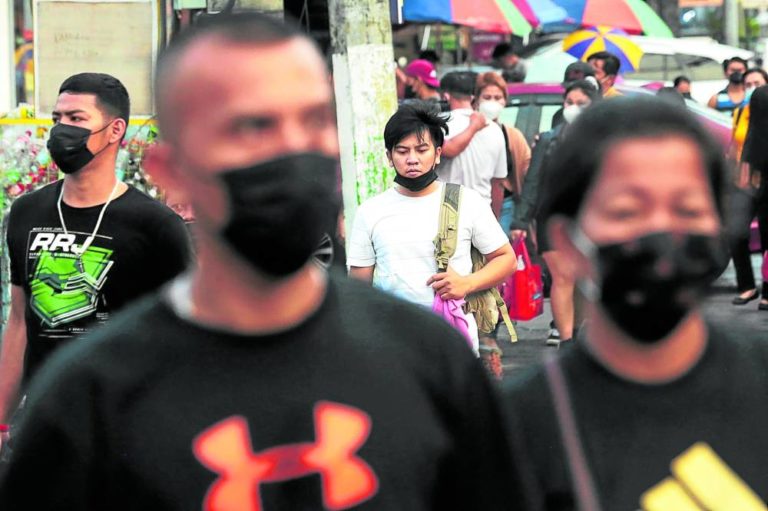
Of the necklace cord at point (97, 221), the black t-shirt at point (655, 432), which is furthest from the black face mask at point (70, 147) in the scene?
the black t-shirt at point (655, 432)

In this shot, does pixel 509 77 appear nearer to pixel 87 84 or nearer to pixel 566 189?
pixel 87 84

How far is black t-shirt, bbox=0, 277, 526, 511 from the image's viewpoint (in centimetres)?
231

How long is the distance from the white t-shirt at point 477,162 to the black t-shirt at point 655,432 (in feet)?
25.3

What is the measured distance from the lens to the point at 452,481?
7.91ft

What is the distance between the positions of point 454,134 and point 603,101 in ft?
25.3

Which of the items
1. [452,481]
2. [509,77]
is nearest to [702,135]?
[452,481]

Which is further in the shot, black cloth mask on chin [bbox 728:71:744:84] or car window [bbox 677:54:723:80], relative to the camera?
car window [bbox 677:54:723:80]

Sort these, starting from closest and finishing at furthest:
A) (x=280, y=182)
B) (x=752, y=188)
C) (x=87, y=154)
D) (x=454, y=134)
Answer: (x=280, y=182) → (x=87, y=154) → (x=454, y=134) → (x=752, y=188)

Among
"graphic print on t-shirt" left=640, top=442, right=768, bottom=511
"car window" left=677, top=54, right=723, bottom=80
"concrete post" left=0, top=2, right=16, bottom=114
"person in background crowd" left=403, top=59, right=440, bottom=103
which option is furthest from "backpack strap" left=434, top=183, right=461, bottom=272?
"car window" left=677, top=54, right=723, bottom=80

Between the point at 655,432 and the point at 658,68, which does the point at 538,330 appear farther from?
the point at 658,68

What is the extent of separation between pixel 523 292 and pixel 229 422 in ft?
26.8

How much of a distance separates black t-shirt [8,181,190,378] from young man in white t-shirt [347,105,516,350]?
1877mm

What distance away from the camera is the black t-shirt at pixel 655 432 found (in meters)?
2.64

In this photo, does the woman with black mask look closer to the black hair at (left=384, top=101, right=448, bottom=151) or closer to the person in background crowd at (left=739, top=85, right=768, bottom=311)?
the person in background crowd at (left=739, top=85, right=768, bottom=311)
